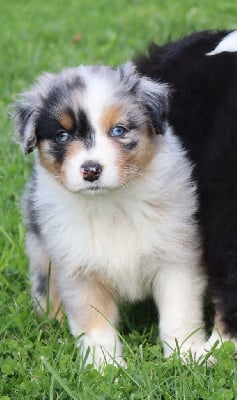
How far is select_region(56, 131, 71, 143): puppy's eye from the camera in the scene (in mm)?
3869

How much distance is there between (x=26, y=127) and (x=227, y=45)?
3.97 ft

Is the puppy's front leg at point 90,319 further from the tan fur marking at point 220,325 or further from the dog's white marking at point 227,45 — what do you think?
the dog's white marking at point 227,45

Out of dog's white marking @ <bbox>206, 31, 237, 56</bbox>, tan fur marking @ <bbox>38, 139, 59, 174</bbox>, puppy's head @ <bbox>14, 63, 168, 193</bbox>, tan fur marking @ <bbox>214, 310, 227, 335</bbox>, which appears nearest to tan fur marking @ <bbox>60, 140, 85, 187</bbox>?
puppy's head @ <bbox>14, 63, 168, 193</bbox>

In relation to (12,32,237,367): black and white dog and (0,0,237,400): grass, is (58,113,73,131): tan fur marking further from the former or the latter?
(0,0,237,400): grass

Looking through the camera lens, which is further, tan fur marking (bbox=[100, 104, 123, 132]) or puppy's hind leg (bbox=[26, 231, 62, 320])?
puppy's hind leg (bbox=[26, 231, 62, 320])

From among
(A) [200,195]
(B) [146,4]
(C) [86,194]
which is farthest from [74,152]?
(B) [146,4]

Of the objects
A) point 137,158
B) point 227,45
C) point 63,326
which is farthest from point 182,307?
point 227,45

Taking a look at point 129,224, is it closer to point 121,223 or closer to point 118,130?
point 121,223

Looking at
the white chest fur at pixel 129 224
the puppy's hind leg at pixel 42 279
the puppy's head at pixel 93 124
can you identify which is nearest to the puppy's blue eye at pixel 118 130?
the puppy's head at pixel 93 124

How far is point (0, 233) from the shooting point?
17.5 feet

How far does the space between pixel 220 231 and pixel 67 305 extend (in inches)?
31.6

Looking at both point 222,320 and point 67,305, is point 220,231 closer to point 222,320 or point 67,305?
point 222,320

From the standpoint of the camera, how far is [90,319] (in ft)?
13.6

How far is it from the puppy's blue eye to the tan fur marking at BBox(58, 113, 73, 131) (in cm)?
18
